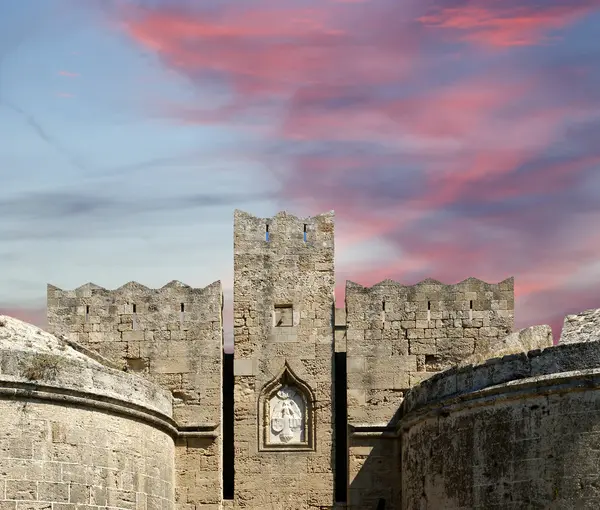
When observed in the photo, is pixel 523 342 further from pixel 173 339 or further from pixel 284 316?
pixel 173 339

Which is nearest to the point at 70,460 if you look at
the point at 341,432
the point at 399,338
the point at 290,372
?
the point at 290,372

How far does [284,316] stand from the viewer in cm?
1975

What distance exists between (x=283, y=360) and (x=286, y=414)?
0.75 m

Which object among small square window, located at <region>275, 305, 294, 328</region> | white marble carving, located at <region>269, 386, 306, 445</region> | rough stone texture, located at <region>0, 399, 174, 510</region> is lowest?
rough stone texture, located at <region>0, 399, 174, 510</region>

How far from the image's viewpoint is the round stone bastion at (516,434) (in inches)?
585

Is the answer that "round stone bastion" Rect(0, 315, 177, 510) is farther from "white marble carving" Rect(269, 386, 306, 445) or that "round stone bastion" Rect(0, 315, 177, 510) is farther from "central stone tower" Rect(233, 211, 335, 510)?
"white marble carving" Rect(269, 386, 306, 445)

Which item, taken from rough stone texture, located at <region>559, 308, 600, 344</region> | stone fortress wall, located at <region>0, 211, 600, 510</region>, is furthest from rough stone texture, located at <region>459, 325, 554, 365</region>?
rough stone texture, located at <region>559, 308, 600, 344</region>

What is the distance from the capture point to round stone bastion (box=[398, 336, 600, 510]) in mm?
14859

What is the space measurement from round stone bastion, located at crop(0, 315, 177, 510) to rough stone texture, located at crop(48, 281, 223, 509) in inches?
56.0

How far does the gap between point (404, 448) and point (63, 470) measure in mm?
4988

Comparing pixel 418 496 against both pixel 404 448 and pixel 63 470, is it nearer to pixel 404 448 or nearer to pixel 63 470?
pixel 404 448

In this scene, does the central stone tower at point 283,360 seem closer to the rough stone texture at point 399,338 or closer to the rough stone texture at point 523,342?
the rough stone texture at point 399,338

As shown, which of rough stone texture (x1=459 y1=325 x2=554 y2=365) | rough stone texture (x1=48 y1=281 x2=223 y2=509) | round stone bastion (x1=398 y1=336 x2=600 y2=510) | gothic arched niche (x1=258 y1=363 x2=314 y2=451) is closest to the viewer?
round stone bastion (x1=398 y1=336 x2=600 y2=510)

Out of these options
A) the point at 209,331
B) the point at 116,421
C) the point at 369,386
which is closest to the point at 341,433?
the point at 369,386
